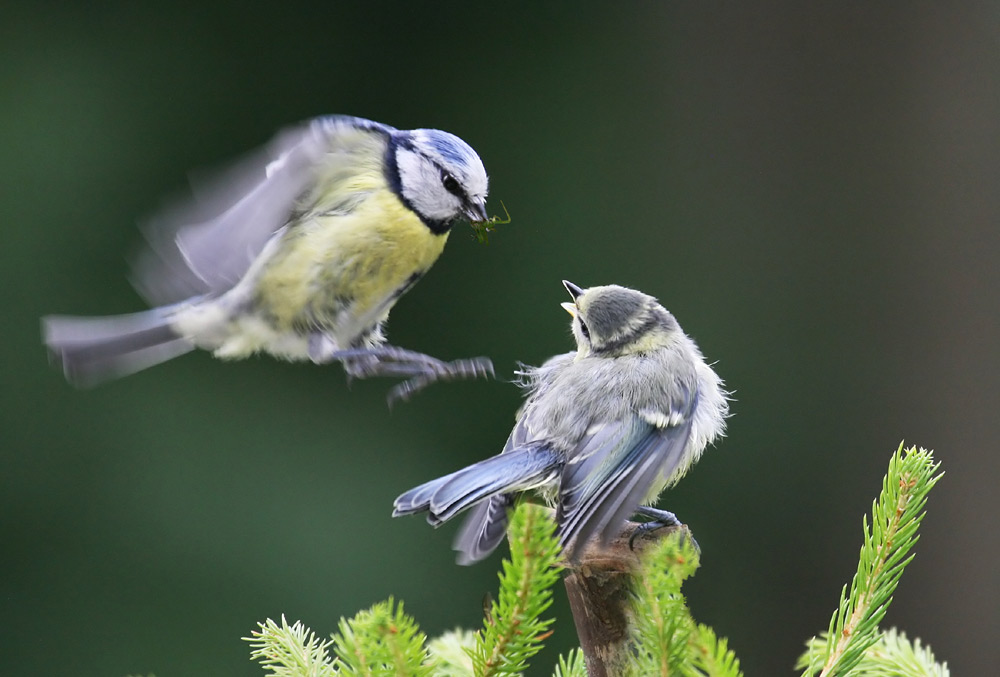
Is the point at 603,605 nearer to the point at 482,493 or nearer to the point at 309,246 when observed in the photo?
the point at 482,493

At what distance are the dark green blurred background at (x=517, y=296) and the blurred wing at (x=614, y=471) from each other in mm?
1417

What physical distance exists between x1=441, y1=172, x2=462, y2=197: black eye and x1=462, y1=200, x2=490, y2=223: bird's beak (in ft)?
0.06

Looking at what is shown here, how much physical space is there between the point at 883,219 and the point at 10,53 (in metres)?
2.48

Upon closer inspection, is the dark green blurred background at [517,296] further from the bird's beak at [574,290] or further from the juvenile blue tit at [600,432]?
the juvenile blue tit at [600,432]

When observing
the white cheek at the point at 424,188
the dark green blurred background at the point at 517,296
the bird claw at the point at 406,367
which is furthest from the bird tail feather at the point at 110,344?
the dark green blurred background at the point at 517,296

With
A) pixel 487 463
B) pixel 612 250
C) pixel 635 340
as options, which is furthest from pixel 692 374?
pixel 612 250

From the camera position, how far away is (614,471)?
55.4 inches

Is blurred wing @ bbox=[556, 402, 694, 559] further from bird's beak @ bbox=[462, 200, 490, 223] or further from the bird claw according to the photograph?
bird's beak @ bbox=[462, 200, 490, 223]

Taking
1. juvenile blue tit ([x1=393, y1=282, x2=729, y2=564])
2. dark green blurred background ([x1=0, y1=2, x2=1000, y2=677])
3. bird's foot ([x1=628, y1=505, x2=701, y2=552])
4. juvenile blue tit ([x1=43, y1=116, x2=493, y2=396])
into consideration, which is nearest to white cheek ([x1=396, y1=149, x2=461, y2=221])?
juvenile blue tit ([x1=43, y1=116, x2=493, y2=396])

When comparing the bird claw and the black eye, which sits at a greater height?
the black eye

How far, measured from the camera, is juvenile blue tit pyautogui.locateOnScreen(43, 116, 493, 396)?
140 centimetres

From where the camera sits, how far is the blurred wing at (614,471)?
1282 millimetres

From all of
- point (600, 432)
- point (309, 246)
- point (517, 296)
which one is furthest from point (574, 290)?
point (517, 296)

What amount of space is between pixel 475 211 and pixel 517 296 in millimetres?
1561
